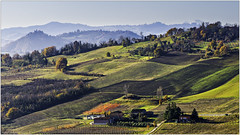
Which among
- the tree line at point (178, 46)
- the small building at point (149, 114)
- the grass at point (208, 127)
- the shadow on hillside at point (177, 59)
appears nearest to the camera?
the grass at point (208, 127)

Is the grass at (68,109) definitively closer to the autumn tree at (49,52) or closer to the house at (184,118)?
the house at (184,118)

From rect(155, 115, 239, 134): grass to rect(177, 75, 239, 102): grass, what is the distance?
17155mm

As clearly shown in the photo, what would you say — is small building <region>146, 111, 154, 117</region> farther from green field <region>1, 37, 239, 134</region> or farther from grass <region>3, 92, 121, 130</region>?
grass <region>3, 92, 121, 130</region>

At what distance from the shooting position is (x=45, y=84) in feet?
343

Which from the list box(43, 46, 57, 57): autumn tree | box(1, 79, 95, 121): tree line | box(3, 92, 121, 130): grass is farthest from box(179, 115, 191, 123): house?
box(43, 46, 57, 57): autumn tree

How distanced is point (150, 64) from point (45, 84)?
41232mm

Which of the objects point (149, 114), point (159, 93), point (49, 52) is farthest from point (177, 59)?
point (49, 52)

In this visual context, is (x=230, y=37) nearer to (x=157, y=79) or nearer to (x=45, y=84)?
(x=157, y=79)

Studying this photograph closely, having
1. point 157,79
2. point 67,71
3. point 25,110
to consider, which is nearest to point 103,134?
point 25,110

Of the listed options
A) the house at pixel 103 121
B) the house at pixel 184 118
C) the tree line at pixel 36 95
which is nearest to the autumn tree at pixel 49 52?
the tree line at pixel 36 95

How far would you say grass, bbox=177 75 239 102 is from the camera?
241 ft

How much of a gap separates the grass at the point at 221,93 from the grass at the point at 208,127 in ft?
56.3

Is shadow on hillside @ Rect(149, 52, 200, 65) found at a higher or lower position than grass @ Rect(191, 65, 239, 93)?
higher

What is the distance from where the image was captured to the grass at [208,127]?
161 feet
